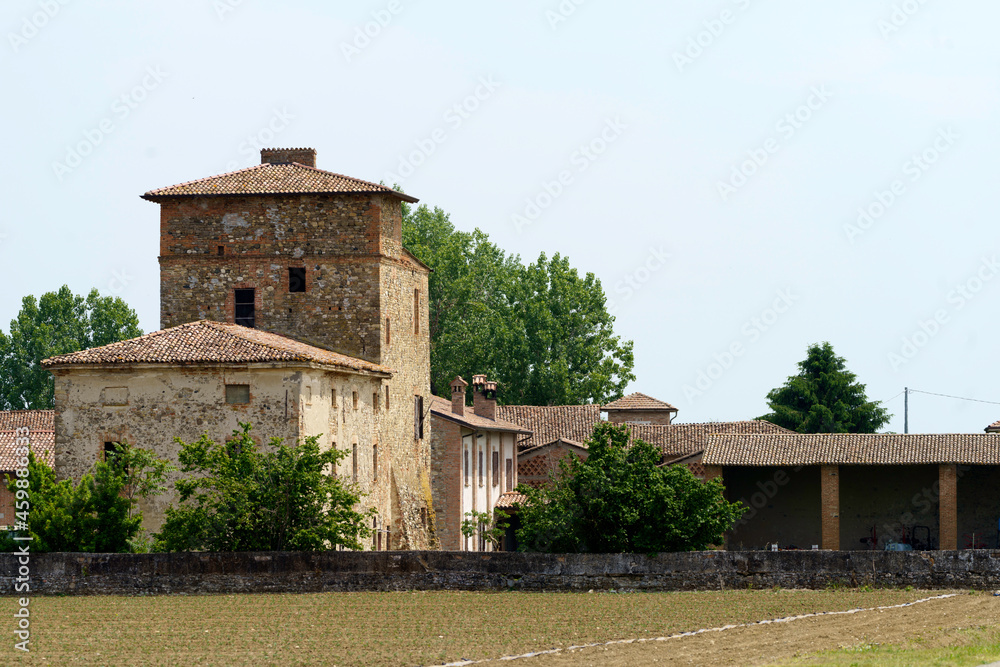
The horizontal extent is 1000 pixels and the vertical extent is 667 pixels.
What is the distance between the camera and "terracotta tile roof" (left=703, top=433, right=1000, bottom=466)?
40906 mm

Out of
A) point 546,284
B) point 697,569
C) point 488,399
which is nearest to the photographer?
point 697,569

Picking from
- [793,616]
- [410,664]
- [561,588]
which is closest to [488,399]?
[561,588]

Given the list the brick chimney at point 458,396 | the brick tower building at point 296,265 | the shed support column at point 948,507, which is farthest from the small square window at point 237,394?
the shed support column at point 948,507

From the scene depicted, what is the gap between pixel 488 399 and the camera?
5106 cm

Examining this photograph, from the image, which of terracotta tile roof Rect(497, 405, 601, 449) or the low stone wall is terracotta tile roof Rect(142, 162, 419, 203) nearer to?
the low stone wall

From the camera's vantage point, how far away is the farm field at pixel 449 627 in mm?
17125

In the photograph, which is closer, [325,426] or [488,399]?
[325,426]

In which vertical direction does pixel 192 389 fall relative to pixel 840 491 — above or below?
above

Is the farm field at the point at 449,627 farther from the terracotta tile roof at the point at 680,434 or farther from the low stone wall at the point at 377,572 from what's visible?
the terracotta tile roof at the point at 680,434

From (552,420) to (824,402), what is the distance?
15.8m

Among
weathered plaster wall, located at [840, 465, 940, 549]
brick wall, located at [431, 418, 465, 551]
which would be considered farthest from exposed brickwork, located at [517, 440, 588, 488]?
weathered plaster wall, located at [840, 465, 940, 549]

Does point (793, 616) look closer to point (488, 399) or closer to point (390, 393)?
point (390, 393)

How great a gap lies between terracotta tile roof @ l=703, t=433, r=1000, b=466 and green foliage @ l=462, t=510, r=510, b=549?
22.5 feet

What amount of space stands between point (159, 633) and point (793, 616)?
9.32m
